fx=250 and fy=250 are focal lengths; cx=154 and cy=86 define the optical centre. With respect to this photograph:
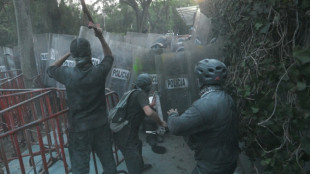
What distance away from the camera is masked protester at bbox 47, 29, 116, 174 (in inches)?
117

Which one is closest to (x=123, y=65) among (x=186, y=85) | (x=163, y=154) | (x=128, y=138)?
(x=186, y=85)

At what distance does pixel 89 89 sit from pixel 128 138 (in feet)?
3.47

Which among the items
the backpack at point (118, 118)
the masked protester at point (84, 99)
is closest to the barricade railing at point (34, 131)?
the masked protester at point (84, 99)

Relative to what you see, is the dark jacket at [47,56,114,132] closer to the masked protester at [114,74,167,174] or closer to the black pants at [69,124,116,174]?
the black pants at [69,124,116,174]

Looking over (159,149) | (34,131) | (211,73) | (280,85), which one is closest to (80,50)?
(211,73)

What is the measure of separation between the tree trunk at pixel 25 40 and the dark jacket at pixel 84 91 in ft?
17.3

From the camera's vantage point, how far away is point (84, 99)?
303cm

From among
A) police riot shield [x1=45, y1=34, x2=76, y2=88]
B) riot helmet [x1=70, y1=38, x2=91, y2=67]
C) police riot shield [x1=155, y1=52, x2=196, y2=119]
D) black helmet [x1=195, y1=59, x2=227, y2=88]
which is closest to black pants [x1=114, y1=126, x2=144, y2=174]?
riot helmet [x1=70, y1=38, x2=91, y2=67]

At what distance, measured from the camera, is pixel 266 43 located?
95.9 inches

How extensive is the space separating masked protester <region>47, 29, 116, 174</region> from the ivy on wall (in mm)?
1721

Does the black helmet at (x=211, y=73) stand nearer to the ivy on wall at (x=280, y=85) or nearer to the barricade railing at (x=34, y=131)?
the ivy on wall at (x=280, y=85)

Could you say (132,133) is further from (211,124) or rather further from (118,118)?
(211,124)

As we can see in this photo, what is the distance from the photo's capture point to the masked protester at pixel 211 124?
2.14m

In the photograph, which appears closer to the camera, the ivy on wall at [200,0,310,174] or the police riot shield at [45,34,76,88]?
the ivy on wall at [200,0,310,174]
